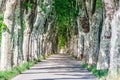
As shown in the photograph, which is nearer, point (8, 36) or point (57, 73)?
point (8, 36)

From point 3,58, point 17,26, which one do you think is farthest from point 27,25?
point 3,58

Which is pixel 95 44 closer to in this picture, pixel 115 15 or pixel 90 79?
pixel 90 79

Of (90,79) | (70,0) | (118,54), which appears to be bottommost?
(90,79)

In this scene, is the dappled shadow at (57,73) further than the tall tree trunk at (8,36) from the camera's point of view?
No

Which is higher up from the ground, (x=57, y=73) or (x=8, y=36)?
(x=8, y=36)

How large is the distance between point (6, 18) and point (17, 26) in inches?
319

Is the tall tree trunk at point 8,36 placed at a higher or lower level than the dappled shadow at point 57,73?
higher

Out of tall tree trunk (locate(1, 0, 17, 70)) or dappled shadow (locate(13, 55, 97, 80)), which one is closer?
dappled shadow (locate(13, 55, 97, 80))

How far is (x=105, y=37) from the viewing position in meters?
24.0

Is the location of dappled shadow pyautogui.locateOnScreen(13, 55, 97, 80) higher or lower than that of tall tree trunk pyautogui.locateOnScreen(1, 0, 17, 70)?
lower

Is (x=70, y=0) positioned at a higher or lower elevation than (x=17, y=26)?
higher

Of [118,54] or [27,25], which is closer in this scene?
[118,54]

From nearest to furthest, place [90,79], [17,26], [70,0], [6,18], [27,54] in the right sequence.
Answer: [90,79] < [6,18] < [17,26] < [27,54] < [70,0]

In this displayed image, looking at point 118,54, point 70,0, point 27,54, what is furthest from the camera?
point 70,0
